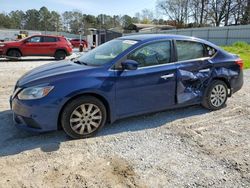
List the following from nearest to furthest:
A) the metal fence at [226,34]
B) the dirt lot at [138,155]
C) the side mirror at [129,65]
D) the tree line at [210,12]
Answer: the dirt lot at [138,155] → the side mirror at [129,65] → the metal fence at [226,34] → the tree line at [210,12]

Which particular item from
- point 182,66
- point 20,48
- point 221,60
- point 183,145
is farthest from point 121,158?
point 20,48

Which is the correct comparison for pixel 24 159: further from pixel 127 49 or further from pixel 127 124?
pixel 127 49

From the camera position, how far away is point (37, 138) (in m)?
4.24

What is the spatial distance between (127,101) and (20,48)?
13.3 meters

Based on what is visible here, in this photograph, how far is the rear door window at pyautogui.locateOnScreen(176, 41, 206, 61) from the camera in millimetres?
5051

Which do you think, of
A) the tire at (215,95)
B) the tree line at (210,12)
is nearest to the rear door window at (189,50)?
the tire at (215,95)

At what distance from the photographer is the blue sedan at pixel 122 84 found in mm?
3990

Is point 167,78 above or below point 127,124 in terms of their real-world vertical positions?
above

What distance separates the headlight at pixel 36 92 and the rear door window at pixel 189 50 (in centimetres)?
243

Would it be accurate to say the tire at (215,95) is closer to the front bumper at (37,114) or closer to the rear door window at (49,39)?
the front bumper at (37,114)

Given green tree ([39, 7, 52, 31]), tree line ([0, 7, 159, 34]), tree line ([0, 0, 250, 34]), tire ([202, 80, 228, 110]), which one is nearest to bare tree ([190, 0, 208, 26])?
tree line ([0, 0, 250, 34])

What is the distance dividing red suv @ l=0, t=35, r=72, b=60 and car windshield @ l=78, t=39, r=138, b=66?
1220cm

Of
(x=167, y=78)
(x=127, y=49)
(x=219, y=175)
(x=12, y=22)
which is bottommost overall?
(x=219, y=175)

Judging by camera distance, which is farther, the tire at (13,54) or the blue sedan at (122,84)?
the tire at (13,54)
